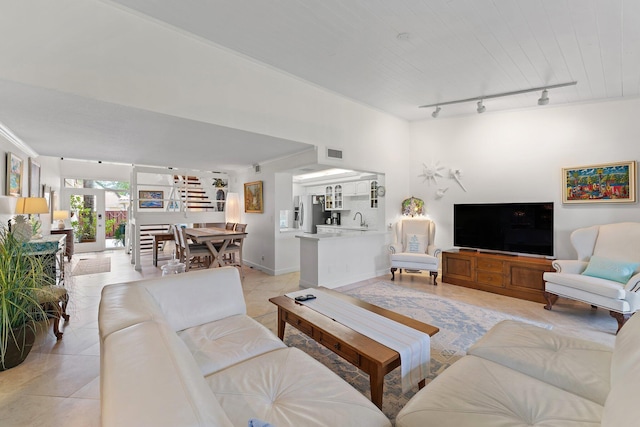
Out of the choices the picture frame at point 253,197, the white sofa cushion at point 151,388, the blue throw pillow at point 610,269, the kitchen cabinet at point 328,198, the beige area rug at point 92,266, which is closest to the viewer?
the white sofa cushion at point 151,388

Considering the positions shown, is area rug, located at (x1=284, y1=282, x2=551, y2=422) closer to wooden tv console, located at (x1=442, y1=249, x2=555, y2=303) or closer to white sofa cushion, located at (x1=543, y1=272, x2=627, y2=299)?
white sofa cushion, located at (x1=543, y1=272, x2=627, y2=299)

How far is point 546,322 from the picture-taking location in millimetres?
3135

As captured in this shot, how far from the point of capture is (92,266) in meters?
6.02

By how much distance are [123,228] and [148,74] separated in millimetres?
7734

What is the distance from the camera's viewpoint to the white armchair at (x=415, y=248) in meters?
4.72

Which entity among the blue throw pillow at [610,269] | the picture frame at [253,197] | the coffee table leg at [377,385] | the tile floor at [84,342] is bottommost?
the tile floor at [84,342]

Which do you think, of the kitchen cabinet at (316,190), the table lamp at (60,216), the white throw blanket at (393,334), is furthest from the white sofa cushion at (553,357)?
the table lamp at (60,216)

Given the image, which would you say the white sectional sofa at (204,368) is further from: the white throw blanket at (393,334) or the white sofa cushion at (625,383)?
the white sofa cushion at (625,383)

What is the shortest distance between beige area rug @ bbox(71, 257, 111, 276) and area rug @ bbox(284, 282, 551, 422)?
501cm

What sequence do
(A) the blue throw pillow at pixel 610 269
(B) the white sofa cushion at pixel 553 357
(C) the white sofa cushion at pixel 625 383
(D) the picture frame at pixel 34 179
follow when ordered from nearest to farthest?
(C) the white sofa cushion at pixel 625 383 → (B) the white sofa cushion at pixel 553 357 → (A) the blue throw pillow at pixel 610 269 → (D) the picture frame at pixel 34 179

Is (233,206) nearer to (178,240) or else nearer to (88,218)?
(178,240)

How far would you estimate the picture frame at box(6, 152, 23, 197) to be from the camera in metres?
3.50

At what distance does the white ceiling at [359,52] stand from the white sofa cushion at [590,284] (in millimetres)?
2471

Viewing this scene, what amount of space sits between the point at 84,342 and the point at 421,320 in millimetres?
3455
